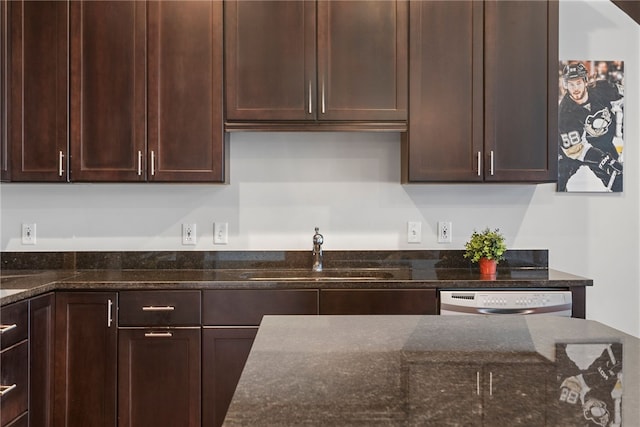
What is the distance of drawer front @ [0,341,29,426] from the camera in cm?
207

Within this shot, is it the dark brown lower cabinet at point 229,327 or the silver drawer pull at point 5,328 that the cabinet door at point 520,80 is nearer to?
the dark brown lower cabinet at point 229,327

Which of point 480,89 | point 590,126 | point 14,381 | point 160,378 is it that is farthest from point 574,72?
point 14,381

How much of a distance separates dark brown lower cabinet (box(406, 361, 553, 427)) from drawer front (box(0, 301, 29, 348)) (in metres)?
1.78

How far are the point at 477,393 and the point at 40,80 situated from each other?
103 inches

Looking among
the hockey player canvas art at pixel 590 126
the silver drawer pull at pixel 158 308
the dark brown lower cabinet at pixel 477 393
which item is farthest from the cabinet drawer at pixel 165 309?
the hockey player canvas art at pixel 590 126

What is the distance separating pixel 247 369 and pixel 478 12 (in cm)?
234

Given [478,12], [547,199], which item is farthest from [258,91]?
[547,199]

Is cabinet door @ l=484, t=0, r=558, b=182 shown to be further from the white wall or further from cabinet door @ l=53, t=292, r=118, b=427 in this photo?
cabinet door @ l=53, t=292, r=118, b=427

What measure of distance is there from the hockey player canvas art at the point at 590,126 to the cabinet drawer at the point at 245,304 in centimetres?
176

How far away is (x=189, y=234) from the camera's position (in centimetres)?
297

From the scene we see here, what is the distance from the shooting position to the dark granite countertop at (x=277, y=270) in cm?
245

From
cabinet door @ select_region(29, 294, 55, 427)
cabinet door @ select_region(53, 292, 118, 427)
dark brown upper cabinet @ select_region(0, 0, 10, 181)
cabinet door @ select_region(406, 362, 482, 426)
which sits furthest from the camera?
dark brown upper cabinet @ select_region(0, 0, 10, 181)

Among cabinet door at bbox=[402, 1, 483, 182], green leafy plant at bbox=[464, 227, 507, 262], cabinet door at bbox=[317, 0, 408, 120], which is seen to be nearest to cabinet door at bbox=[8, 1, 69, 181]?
cabinet door at bbox=[317, 0, 408, 120]

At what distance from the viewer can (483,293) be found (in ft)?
7.98
